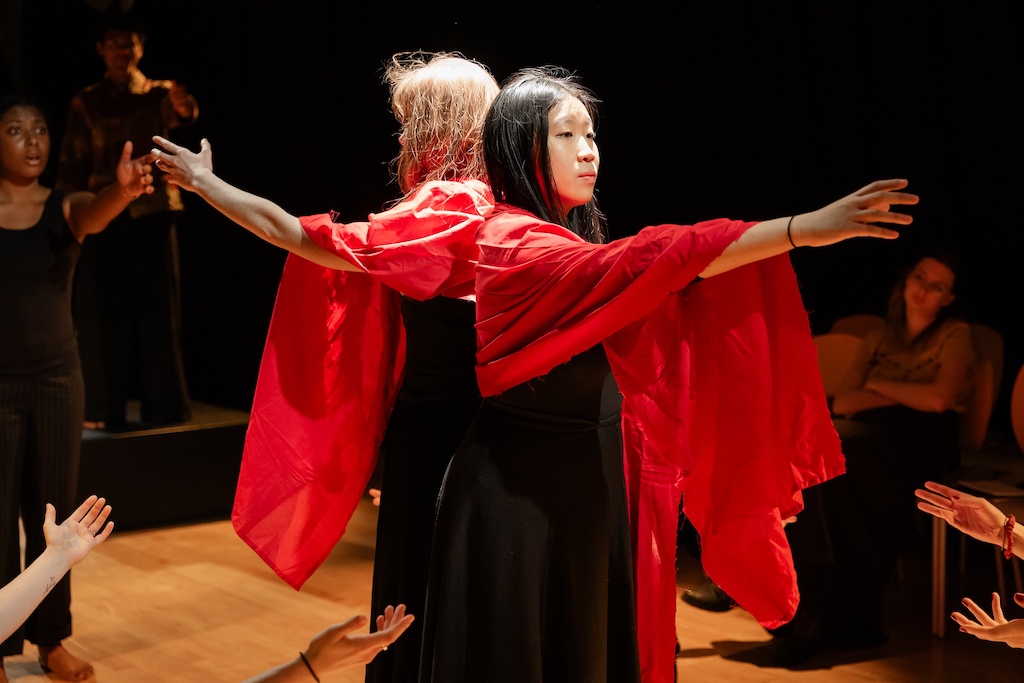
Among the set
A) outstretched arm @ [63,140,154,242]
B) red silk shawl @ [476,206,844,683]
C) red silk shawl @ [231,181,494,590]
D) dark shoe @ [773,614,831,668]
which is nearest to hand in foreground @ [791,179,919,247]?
red silk shawl @ [476,206,844,683]

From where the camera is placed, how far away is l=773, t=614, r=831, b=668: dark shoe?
3.34 m

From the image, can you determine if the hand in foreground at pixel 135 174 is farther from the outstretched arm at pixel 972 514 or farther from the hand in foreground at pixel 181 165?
Result: the outstretched arm at pixel 972 514

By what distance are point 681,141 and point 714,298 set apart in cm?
275

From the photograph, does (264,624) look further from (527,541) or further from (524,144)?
(524,144)

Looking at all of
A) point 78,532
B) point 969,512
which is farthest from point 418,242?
point 969,512

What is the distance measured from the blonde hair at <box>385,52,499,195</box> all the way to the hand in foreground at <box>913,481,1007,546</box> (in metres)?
1.04

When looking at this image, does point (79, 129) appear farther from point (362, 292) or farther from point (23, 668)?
point (362, 292)

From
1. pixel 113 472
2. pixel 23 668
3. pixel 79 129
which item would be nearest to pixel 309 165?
pixel 79 129

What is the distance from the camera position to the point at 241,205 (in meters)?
2.01

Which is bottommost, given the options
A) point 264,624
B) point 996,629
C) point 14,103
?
point 264,624

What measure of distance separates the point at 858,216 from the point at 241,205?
107 cm

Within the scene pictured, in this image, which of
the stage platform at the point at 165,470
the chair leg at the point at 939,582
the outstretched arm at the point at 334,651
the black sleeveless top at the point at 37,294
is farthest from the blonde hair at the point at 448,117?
the stage platform at the point at 165,470

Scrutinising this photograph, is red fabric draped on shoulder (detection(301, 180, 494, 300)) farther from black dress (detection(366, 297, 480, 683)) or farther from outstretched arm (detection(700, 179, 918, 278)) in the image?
outstretched arm (detection(700, 179, 918, 278))

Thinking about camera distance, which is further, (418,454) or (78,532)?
(418,454)
